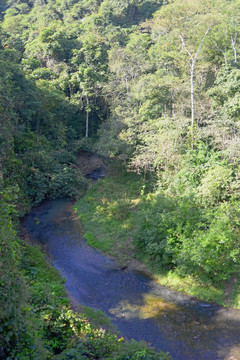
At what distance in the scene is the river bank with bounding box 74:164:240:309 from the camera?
1243cm

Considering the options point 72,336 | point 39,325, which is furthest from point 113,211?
point 39,325

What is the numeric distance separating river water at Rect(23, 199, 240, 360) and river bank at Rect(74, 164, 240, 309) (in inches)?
17.0

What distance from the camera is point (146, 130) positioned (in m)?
20.5

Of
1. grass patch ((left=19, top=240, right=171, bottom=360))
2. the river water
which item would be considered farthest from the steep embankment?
the river water

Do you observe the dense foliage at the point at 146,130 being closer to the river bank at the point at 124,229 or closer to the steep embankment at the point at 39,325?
the steep embankment at the point at 39,325

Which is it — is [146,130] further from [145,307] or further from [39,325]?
[39,325]

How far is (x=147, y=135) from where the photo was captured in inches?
773

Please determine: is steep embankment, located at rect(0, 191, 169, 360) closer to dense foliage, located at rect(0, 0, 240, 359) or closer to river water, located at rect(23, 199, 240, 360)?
dense foliage, located at rect(0, 0, 240, 359)

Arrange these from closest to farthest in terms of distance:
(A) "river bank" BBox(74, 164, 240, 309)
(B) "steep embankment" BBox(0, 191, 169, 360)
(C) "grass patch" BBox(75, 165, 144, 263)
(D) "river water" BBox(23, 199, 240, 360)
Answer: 1. (B) "steep embankment" BBox(0, 191, 169, 360)
2. (D) "river water" BBox(23, 199, 240, 360)
3. (A) "river bank" BBox(74, 164, 240, 309)
4. (C) "grass patch" BBox(75, 165, 144, 263)

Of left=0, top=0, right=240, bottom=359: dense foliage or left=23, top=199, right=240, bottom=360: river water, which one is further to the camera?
left=0, top=0, right=240, bottom=359: dense foliage

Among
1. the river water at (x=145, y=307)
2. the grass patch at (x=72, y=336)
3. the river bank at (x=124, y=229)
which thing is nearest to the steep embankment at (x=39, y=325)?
the grass patch at (x=72, y=336)

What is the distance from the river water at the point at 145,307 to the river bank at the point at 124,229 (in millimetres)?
432

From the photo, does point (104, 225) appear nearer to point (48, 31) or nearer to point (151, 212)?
point (151, 212)

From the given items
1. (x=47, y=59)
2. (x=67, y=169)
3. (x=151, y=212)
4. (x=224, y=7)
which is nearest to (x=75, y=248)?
(x=151, y=212)
